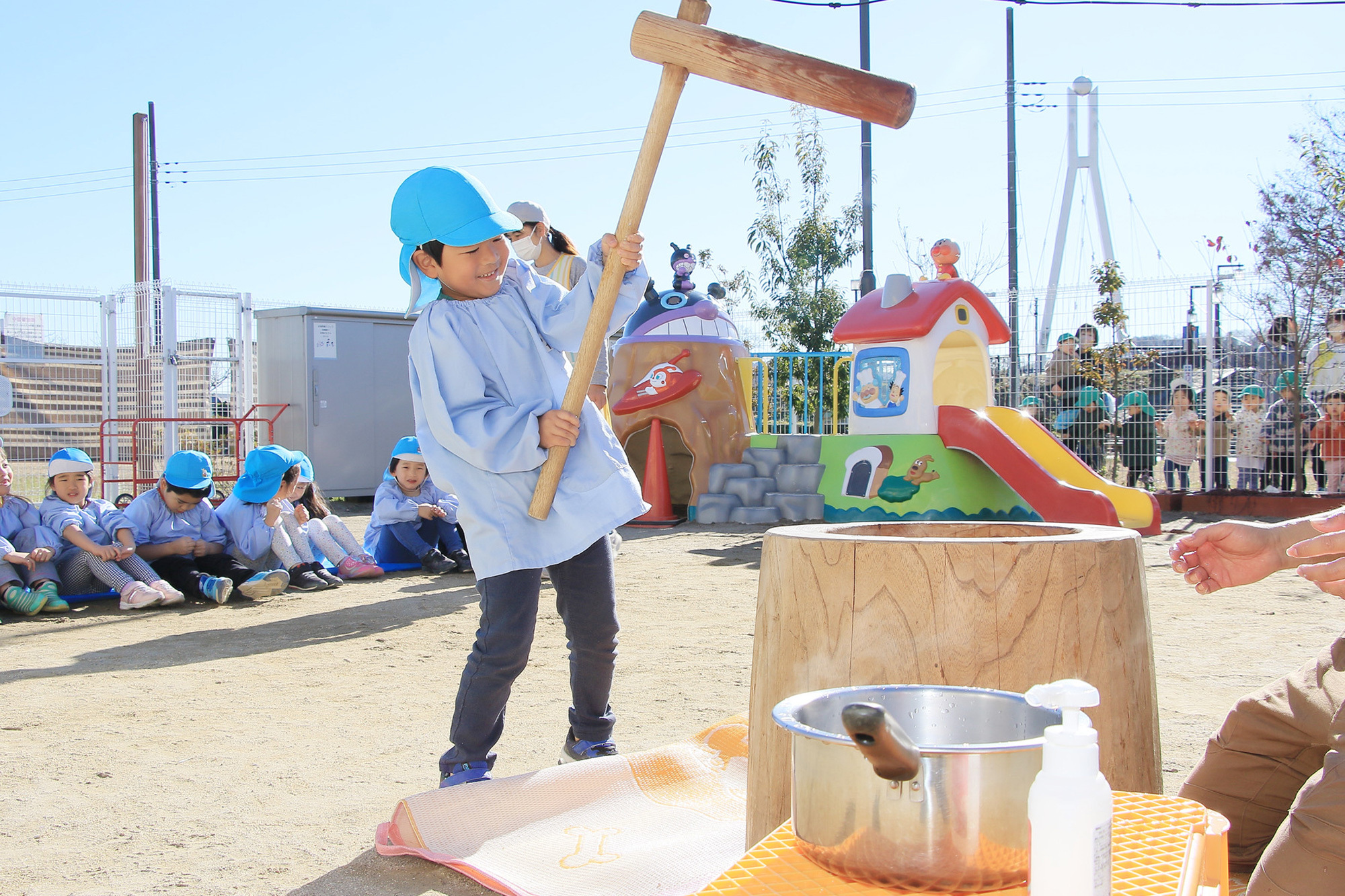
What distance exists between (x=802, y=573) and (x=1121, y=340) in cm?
997

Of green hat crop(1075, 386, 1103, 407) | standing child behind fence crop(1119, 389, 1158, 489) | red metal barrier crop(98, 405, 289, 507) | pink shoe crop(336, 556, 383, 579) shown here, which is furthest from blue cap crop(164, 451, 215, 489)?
standing child behind fence crop(1119, 389, 1158, 489)

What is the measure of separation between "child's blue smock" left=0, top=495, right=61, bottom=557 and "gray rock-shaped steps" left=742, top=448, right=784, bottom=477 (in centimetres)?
603

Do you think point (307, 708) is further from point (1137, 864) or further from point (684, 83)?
point (1137, 864)

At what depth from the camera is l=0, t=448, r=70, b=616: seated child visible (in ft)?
17.0

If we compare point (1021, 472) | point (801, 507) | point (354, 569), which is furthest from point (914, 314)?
point (354, 569)

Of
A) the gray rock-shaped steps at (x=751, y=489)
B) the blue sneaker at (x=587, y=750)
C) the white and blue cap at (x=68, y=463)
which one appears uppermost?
the white and blue cap at (x=68, y=463)

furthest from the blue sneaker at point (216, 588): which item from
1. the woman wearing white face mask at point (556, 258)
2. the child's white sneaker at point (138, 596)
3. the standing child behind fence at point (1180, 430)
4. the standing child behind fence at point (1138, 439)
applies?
the standing child behind fence at point (1180, 430)

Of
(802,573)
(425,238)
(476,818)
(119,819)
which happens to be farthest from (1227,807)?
(119,819)

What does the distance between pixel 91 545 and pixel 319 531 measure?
1.29 metres

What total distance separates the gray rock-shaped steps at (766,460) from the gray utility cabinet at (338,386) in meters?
5.10

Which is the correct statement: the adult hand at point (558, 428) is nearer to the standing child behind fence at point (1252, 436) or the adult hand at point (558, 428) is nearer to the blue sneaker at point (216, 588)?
the blue sneaker at point (216, 588)

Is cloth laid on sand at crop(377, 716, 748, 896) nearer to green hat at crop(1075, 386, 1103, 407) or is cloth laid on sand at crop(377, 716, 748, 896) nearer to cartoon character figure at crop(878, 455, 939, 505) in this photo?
cartoon character figure at crop(878, 455, 939, 505)

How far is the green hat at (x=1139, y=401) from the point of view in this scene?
407 inches

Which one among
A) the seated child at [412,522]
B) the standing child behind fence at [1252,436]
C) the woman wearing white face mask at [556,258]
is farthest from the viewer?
the standing child behind fence at [1252,436]
